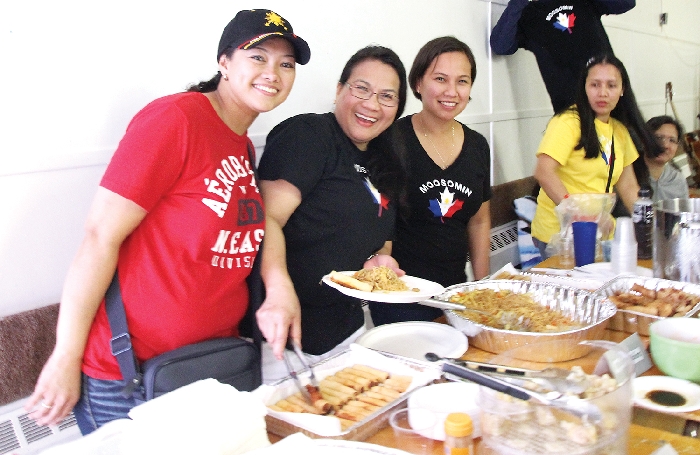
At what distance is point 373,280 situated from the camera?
1.55 meters

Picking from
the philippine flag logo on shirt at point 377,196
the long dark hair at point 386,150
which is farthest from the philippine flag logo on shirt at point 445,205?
→ the philippine flag logo on shirt at point 377,196

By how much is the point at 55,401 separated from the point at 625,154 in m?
3.04

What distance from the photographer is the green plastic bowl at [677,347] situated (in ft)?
4.06

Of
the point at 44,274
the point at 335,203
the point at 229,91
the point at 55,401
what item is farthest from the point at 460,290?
the point at 44,274

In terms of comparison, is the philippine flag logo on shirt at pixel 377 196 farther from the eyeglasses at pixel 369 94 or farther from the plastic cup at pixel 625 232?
the plastic cup at pixel 625 232

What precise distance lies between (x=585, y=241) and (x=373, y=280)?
1.04 m

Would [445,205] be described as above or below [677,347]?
above

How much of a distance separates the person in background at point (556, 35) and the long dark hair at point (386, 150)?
211 cm

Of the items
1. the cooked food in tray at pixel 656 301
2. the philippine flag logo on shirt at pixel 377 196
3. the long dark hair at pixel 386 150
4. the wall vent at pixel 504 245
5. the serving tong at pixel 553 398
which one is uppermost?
the long dark hair at pixel 386 150

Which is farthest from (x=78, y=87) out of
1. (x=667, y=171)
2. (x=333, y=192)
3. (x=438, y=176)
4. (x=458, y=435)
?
(x=667, y=171)

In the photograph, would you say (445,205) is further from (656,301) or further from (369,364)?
(369,364)

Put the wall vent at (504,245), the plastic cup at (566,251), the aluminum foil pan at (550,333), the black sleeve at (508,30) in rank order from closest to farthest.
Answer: the aluminum foil pan at (550,333)
the plastic cup at (566,251)
the black sleeve at (508,30)
the wall vent at (504,245)

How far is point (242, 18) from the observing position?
1.49 metres

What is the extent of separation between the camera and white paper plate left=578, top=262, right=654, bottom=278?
2.01m
